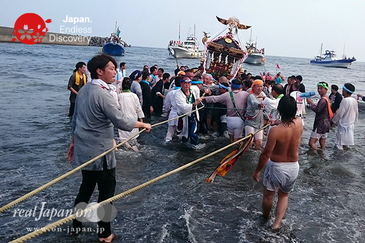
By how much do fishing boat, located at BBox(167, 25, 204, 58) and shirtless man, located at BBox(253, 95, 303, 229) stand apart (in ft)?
167

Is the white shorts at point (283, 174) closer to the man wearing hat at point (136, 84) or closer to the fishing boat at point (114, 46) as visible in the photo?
the man wearing hat at point (136, 84)

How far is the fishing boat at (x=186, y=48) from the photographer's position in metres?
56.7

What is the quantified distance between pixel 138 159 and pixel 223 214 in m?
2.92

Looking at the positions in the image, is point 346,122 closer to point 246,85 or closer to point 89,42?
point 246,85

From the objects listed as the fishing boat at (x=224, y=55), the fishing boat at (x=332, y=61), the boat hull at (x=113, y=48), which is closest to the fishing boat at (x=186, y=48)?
the boat hull at (x=113, y=48)

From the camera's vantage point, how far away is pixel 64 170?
6270 millimetres

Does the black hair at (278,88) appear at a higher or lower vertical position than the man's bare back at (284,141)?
higher

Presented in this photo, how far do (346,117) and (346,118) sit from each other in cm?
3

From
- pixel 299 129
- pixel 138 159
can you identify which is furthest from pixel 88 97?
pixel 138 159

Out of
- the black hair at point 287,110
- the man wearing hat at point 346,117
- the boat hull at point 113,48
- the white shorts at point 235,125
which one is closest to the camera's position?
the black hair at point 287,110

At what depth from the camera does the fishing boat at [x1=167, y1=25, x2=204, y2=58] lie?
56656 mm

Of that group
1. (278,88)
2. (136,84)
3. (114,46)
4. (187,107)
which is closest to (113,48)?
(114,46)

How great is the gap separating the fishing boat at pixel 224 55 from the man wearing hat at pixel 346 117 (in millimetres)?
6053

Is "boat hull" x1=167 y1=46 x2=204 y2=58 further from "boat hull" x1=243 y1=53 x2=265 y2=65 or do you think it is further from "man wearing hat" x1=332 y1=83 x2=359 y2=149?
"man wearing hat" x1=332 y1=83 x2=359 y2=149
